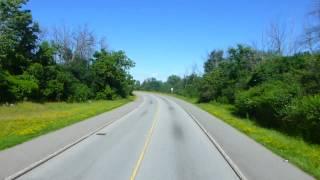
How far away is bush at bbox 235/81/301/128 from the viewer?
34.2 meters

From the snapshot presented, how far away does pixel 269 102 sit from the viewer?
117 ft

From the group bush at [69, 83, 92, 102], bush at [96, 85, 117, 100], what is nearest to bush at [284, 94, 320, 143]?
bush at [69, 83, 92, 102]

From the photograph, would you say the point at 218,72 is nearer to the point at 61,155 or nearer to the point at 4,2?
the point at 4,2

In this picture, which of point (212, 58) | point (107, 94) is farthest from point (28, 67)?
point (212, 58)

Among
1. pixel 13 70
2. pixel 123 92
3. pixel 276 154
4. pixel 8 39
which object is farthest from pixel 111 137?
pixel 123 92

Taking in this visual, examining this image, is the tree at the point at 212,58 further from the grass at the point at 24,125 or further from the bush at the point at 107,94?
the grass at the point at 24,125

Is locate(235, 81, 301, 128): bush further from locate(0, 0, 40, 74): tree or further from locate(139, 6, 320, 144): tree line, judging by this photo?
locate(0, 0, 40, 74): tree

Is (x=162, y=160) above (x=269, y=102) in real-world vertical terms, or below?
below

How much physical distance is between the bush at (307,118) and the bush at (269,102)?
9.23 feet

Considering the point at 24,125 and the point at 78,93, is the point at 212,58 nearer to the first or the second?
the point at 78,93

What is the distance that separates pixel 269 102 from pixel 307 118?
31.0 feet

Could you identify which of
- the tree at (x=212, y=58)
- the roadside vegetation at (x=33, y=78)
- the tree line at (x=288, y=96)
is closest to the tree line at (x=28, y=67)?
the roadside vegetation at (x=33, y=78)

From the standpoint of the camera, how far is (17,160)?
15969 millimetres

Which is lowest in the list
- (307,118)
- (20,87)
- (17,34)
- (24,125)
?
(24,125)
